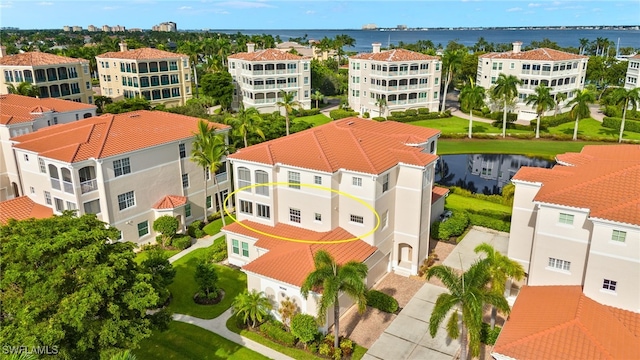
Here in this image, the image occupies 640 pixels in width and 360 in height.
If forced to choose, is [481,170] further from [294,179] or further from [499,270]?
[499,270]

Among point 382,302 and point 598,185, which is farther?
point 382,302

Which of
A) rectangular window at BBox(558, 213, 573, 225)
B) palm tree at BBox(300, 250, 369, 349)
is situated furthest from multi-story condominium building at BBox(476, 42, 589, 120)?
palm tree at BBox(300, 250, 369, 349)

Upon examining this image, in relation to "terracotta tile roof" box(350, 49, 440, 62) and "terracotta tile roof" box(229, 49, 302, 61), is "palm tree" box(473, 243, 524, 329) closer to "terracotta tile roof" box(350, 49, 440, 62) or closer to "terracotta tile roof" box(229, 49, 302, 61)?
"terracotta tile roof" box(350, 49, 440, 62)

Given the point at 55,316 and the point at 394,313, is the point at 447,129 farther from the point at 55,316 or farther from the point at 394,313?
the point at 55,316

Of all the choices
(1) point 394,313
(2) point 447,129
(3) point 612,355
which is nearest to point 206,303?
(1) point 394,313

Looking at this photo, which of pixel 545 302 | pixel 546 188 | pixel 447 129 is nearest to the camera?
pixel 545 302

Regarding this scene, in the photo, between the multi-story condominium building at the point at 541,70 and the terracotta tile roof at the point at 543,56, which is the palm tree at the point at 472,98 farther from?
the terracotta tile roof at the point at 543,56

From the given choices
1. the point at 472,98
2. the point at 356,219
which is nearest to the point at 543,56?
the point at 472,98
